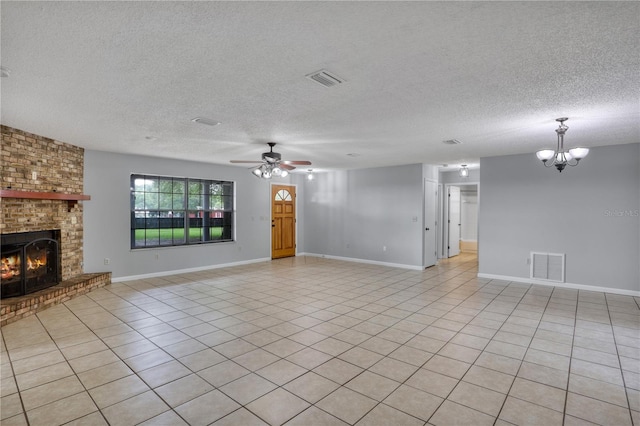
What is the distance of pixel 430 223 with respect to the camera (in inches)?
314

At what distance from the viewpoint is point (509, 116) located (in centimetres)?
370

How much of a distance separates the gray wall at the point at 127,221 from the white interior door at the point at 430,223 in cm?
441

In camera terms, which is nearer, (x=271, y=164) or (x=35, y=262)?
(x=35, y=262)

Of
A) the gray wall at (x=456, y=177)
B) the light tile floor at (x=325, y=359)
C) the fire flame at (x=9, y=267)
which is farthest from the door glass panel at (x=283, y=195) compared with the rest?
the fire flame at (x=9, y=267)

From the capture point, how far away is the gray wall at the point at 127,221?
5980mm

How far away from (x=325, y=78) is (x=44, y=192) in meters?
4.61

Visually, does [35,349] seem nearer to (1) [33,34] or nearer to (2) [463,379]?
(1) [33,34]

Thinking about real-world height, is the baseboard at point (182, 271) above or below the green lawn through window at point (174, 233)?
below

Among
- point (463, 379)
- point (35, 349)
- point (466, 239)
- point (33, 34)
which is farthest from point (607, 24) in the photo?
point (466, 239)

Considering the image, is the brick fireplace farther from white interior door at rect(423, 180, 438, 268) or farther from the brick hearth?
white interior door at rect(423, 180, 438, 268)

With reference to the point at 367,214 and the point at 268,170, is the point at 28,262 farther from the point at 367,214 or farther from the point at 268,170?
the point at 367,214

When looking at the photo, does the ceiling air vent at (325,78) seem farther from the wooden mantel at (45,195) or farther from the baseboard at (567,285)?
the baseboard at (567,285)

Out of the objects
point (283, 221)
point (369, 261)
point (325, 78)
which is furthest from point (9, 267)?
point (369, 261)

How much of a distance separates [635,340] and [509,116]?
2766 millimetres
